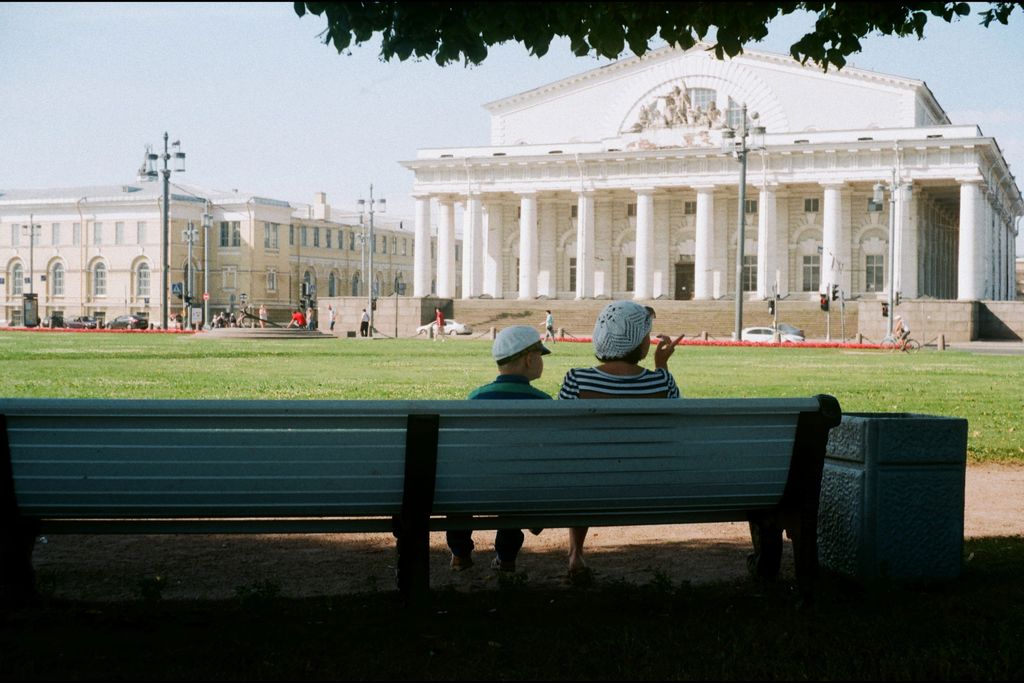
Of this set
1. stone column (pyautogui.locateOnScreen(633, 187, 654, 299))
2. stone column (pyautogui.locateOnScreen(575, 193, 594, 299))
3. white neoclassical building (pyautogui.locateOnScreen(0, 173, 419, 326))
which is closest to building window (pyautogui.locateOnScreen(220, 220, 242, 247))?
white neoclassical building (pyautogui.locateOnScreen(0, 173, 419, 326))

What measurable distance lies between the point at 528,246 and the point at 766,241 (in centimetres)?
1635

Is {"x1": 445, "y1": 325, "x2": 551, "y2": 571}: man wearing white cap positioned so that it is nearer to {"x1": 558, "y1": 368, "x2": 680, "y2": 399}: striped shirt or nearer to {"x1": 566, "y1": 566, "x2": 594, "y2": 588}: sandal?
{"x1": 558, "y1": 368, "x2": 680, "y2": 399}: striped shirt

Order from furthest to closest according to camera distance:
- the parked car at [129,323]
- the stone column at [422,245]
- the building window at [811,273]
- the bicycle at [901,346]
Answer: the stone column at [422,245] → the parked car at [129,323] → the building window at [811,273] → the bicycle at [901,346]

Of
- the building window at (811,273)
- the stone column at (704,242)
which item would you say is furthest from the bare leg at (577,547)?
the building window at (811,273)

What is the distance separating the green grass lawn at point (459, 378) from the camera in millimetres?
16875

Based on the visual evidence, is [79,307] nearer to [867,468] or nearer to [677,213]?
[677,213]

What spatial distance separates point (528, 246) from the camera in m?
81.2

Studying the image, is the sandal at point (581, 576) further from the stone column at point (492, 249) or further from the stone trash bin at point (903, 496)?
the stone column at point (492, 249)

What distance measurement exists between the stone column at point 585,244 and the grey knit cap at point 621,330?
73.8 meters

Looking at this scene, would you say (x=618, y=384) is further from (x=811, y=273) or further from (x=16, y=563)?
(x=811, y=273)

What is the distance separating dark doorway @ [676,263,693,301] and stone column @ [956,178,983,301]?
61.6 feet

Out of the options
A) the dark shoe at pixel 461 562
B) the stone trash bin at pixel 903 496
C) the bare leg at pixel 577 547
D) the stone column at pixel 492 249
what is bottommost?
the dark shoe at pixel 461 562

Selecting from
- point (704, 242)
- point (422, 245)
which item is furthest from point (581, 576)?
point (422, 245)

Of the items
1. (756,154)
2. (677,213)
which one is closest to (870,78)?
(756,154)
